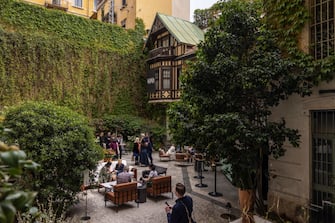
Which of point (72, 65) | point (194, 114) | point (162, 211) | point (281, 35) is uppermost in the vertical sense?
point (72, 65)

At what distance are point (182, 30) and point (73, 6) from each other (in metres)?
16.7

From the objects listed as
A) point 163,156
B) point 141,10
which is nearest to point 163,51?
point 141,10

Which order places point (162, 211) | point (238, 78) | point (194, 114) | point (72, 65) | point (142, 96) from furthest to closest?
1. point (142, 96)
2. point (72, 65)
3. point (162, 211)
4. point (194, 114)
5. point (238, 78)

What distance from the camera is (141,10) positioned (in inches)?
1184

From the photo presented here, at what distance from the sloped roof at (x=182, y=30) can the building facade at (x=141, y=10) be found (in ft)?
16.1

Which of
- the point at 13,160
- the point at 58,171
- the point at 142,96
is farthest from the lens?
the point at 142,96

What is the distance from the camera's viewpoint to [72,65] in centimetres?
2364

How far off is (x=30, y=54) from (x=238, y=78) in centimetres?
1968

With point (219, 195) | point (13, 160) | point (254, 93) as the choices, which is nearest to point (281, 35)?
point (254, 93)

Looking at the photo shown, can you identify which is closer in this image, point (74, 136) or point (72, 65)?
point (74, 136)

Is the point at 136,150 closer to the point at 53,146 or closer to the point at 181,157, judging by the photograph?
the point at 181,157

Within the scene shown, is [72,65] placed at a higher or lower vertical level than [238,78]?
higher

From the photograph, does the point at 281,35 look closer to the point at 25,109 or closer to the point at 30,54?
the point at 25,109

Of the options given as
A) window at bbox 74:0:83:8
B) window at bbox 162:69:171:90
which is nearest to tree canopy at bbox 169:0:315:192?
window at bbox 162:69:171:90
